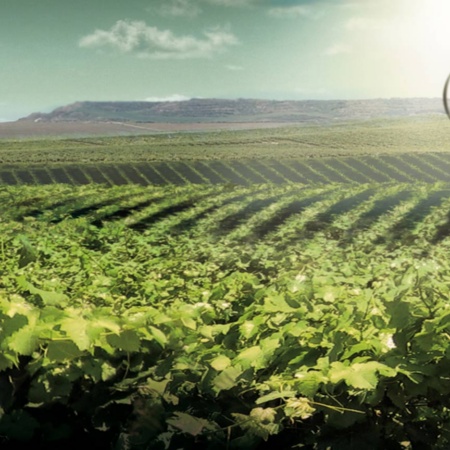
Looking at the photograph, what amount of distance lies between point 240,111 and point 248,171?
617cm

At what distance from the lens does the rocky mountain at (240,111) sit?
1709cm

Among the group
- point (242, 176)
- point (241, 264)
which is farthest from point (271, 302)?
point (242, 176)

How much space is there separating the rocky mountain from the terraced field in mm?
2627

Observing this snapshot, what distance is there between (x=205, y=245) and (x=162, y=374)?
602cm

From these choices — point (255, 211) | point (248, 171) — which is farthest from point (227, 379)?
point (248, 171)

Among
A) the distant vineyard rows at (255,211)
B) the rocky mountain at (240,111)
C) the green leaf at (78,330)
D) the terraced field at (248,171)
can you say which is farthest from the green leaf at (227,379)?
the rocky mountain at (240,111)

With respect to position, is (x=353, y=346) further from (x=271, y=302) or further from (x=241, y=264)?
(x=241, y=264)

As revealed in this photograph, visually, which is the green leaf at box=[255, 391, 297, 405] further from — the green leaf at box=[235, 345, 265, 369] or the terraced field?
the terraced field

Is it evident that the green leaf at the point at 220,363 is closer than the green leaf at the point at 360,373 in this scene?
No

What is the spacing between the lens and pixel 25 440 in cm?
140

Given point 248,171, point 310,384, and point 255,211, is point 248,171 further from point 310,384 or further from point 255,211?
point 310,384

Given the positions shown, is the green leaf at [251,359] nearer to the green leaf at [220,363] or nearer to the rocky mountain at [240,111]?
the green leaf at [220,363]

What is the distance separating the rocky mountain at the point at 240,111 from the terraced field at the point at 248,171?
103 inches

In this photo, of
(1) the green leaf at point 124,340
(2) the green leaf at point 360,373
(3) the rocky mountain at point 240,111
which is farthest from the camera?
(3) the rocky mountain at point 240,111
